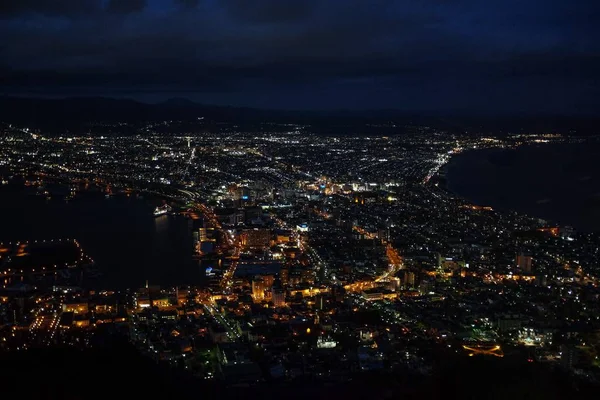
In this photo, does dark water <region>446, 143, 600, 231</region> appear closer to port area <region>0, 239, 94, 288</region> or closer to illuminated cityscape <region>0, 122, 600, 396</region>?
illuminated cityscape <region>0, 122, 600, 396</region>

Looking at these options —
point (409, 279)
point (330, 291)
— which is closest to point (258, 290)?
point (330, 291)

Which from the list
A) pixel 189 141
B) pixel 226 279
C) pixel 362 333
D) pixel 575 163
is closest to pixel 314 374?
pixel 362 333

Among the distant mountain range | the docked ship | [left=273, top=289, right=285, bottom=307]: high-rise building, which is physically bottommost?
[left=273, top=289, right=285, bottom=307]: high-rise building

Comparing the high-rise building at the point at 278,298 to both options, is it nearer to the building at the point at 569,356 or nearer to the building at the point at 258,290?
the building at the point at 258,290

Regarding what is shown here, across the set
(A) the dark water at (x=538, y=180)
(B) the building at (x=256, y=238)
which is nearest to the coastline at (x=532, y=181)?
(A) the dark water at (x=538, y=180)

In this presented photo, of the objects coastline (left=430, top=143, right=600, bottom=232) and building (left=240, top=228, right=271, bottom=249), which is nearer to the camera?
building (left=240, top=228, right=271, bottom=249)

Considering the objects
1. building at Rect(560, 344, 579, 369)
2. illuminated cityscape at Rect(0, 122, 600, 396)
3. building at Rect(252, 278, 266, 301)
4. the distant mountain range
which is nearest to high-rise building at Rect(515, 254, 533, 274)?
illuminated cityscape at Rect(0, 122, 600, 396)
